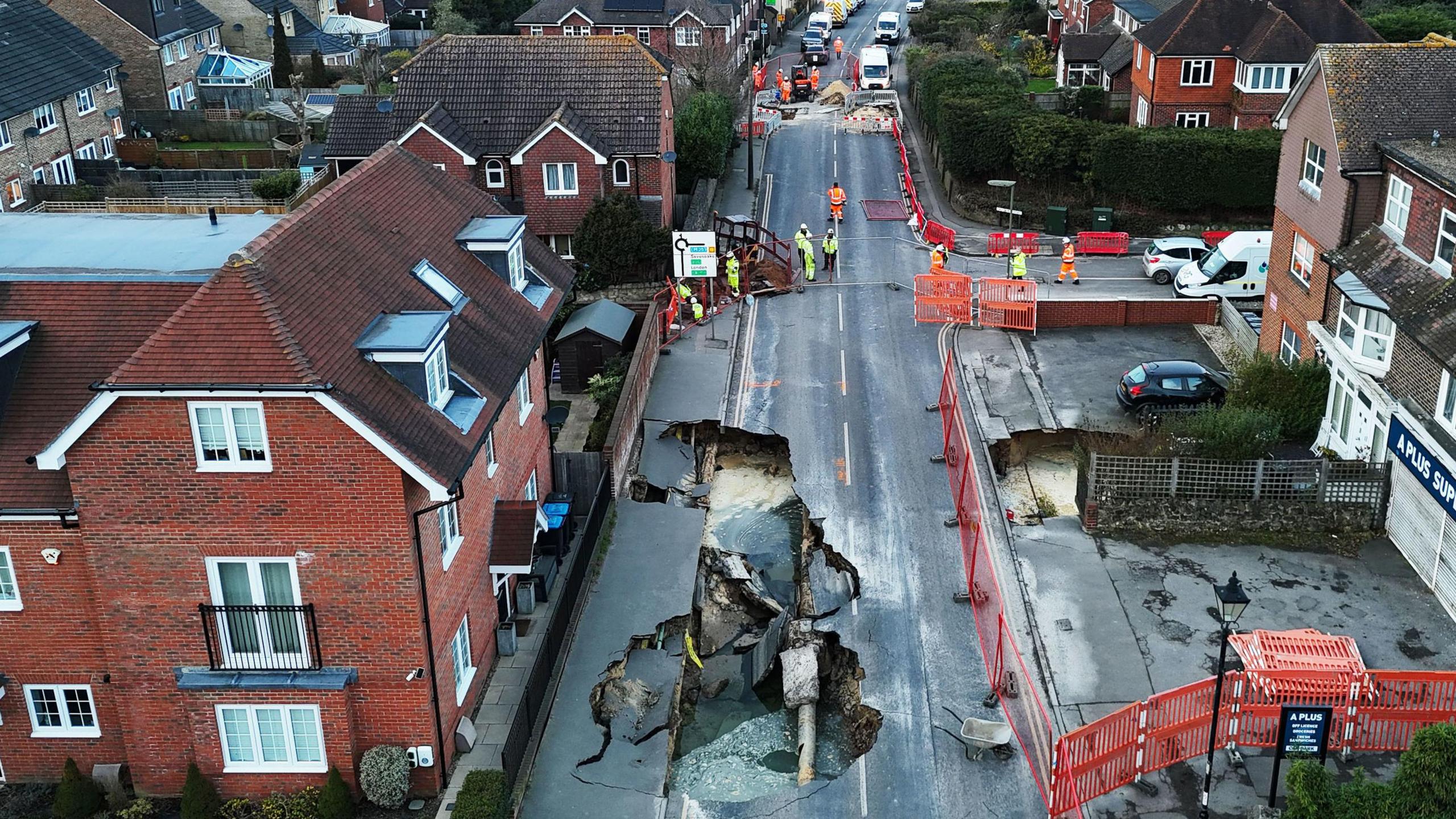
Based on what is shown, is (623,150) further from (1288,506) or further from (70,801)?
(70,801)

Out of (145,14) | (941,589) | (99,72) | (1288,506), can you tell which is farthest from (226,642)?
(145,14)

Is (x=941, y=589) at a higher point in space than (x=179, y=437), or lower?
lower

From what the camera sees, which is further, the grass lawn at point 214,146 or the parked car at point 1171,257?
the grass lawn at point 214,146

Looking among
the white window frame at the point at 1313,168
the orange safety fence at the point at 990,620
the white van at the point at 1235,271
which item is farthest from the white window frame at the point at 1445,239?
the white van at the point at 1235,271

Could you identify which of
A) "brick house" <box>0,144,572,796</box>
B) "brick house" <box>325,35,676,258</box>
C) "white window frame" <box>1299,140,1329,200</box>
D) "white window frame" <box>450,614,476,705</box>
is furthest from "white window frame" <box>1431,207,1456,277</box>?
"brick house" <box>325,35,676,258</box>

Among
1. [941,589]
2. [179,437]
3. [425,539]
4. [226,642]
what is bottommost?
[941,589]

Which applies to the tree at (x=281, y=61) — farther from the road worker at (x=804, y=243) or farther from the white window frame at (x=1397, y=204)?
the white window frame at (x=1397, y=204)
